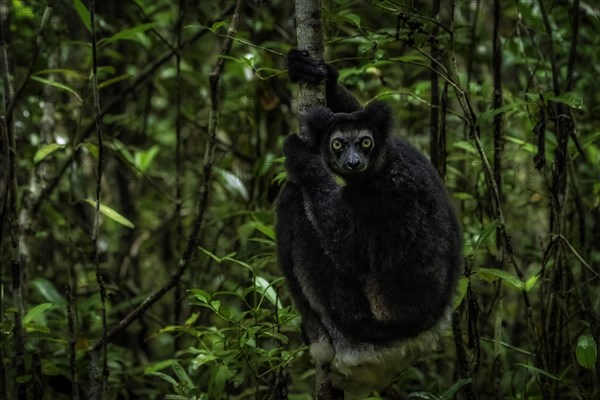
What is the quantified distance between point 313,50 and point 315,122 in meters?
0.44

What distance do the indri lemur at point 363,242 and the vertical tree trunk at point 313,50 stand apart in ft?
0.16

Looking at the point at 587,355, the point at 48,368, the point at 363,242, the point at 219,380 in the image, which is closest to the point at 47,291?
the point at 48,368

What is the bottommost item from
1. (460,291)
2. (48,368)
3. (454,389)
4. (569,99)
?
(48,368)

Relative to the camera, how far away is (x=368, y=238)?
12.7 feet

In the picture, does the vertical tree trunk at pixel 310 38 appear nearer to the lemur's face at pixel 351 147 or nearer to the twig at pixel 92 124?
the lemur's face at pixel 351 147

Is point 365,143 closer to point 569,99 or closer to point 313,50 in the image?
point 313,50

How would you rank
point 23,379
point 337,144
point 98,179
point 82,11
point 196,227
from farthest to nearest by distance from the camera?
1. point 196,227
2. point 23,379
3. point 82,11
4. point 98,179
5. point 337,144

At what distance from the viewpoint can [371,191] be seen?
388 centimetres

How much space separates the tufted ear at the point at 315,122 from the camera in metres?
3.80

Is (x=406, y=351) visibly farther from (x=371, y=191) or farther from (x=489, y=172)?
(x=489, y=172)

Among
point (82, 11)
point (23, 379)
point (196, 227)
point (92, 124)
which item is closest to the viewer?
point (82, 11)

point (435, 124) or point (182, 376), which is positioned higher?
point (435, 124)

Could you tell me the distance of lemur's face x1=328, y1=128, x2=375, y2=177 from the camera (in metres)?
3.78

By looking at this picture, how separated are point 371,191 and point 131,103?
506 centimetres
